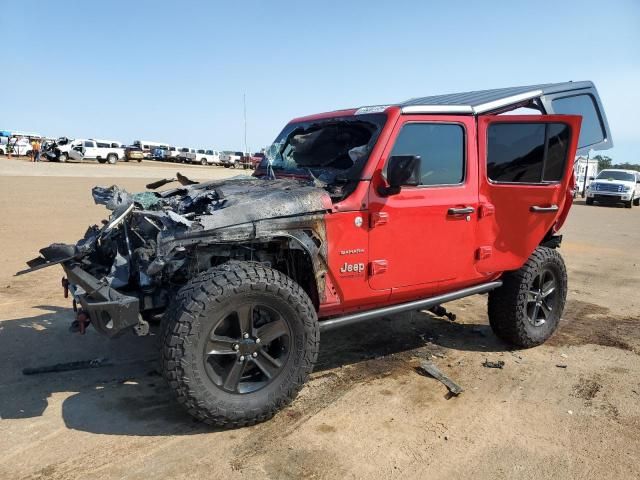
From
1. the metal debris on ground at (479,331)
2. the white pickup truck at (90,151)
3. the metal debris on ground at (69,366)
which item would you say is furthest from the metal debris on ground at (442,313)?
the white pickup truck at (90,151)

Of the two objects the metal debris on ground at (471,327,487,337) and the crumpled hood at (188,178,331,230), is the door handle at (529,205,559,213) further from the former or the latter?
the crumpled hood at (188,178,331,230)

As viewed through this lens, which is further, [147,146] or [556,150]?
[147,146]

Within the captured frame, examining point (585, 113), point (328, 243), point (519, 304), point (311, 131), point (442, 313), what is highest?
point (585, 113)

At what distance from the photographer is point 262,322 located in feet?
10.8

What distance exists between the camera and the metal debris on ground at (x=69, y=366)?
150 inches

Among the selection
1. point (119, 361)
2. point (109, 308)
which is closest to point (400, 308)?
point (109, 308)

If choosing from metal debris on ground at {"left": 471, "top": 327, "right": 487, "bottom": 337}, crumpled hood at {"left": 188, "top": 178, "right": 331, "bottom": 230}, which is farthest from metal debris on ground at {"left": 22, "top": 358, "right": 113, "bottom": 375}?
metal debris on ground at {"left": 471, "top": 327, "right": 487, "bottom": 337}

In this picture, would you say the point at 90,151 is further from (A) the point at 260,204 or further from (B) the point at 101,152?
(A) the point at 260,204

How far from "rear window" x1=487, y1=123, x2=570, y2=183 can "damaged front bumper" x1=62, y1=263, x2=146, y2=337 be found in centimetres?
295

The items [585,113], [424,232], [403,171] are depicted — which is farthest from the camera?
[585,113]

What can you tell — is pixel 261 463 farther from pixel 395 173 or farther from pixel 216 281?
pixel 395 173

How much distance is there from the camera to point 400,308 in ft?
12.7

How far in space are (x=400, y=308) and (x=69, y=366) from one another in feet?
8.45

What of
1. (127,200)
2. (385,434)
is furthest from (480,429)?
(127,200)
